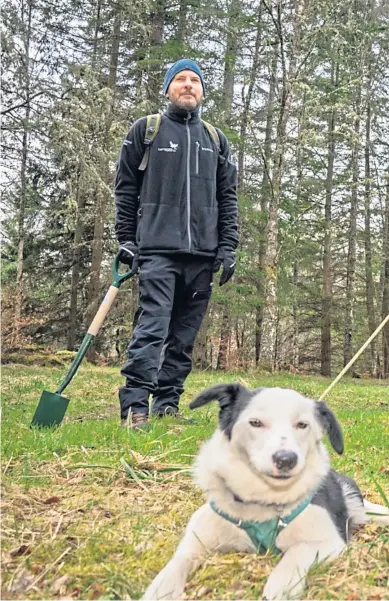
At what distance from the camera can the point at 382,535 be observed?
100.0 inches

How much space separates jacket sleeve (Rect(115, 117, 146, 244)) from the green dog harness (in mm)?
3392

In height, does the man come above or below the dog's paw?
above

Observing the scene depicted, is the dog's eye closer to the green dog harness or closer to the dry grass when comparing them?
the green dog harness

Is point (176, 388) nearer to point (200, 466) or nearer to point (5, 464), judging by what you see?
point (5, 464)

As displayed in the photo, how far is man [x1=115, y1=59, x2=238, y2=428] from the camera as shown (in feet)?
15.9

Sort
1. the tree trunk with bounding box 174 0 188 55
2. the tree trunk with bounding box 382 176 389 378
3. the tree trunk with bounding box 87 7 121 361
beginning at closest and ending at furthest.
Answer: the tree trunk with bounding box 174 0 188 55 < the tree trunk with bounding box 87 7 121 361 < the tree trunk with bounding box 382 176 389 378

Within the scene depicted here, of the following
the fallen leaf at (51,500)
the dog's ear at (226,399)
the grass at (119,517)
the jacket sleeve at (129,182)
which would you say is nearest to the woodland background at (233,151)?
the jacket sleeve at (129,182)

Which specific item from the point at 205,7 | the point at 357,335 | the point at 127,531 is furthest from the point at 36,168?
the point at 127,531

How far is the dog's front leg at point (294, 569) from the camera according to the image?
1960 millimetres

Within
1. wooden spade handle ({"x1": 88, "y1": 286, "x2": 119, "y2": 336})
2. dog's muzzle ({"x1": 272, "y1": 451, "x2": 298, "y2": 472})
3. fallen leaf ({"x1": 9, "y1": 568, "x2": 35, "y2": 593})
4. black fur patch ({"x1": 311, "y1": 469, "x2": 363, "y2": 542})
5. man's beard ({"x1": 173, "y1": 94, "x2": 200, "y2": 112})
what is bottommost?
fallen leaf ({"x1": 9, "y1": 568, "x2": 35, "y2": 593})

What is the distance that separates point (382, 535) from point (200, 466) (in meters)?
0.90

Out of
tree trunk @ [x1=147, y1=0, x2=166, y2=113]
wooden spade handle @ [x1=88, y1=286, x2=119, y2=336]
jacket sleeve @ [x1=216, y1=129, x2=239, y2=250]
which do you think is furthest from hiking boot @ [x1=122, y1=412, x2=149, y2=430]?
tree trunk @ [x1=147, y1=0, x2=166, y2=113]

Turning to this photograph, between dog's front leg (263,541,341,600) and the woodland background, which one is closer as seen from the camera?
dog's front leg (263,541,341,600)

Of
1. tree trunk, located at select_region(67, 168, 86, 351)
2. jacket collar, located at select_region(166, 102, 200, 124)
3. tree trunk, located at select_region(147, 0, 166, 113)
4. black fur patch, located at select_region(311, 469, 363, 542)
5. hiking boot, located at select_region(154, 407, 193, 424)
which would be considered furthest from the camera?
tree trunk, located at select_region(67, 168, 86, 351)
